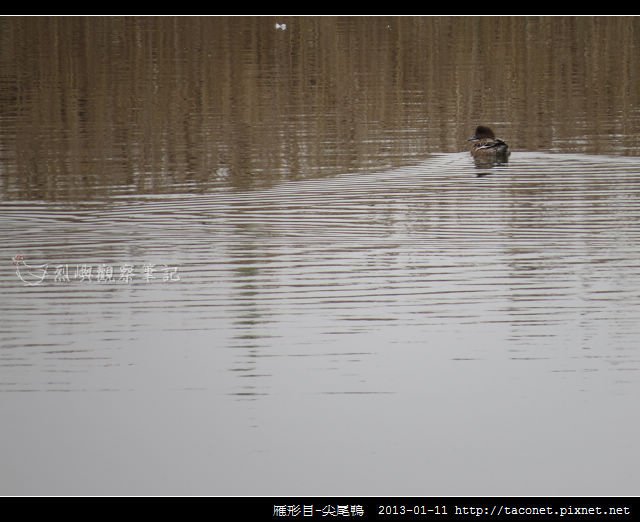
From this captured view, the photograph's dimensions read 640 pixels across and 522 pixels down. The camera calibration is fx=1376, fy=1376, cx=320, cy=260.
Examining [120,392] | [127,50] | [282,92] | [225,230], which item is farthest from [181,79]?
[120,392]

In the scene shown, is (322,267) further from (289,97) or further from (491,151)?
(289,97)

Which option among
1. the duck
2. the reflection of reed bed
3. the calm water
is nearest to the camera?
the calm water

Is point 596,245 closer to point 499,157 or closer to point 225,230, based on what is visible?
point 225,230

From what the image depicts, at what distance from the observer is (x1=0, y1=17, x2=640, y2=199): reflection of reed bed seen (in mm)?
19094

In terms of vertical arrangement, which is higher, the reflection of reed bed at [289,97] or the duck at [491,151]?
the reflection of reed bed at [289,97]

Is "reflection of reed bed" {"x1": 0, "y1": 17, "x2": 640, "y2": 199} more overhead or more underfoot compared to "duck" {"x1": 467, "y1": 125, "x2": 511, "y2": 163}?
more overhead

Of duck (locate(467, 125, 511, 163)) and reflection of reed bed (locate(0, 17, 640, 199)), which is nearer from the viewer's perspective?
duck (locate(467, 125, 511, 163))

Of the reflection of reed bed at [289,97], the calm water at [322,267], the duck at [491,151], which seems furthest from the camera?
the reflection of reed bed at [289,97]

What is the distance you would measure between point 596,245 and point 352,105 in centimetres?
1248

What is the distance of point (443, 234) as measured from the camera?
45.9 feet

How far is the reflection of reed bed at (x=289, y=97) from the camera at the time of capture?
19.1 meters

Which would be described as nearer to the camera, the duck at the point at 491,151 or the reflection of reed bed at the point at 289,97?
the duck at the point at 491,151

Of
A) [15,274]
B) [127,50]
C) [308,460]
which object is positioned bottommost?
[308,460]

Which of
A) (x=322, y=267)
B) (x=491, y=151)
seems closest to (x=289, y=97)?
(x=491, y=151)
